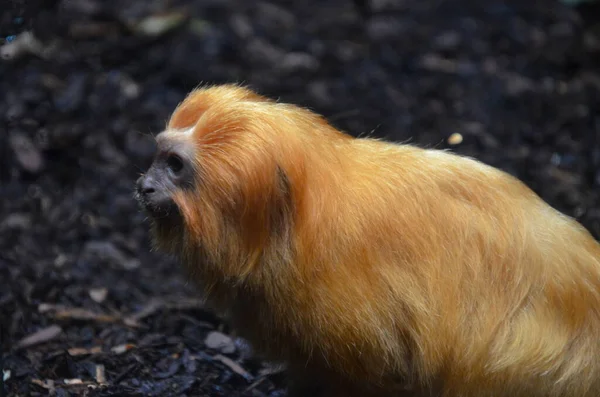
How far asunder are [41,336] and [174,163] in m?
2.24

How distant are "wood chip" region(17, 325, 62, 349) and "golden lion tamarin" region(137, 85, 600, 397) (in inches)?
70.4

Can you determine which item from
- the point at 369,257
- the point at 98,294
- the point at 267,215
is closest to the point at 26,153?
the point at 98,294

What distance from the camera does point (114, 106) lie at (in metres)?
8.13

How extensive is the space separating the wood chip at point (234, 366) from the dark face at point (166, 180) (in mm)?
1709

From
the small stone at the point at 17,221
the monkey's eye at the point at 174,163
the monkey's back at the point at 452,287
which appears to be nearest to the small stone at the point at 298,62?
the small stone at the point at 17,221

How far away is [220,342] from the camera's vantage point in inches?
235

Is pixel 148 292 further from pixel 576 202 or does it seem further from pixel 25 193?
pixel 576 202

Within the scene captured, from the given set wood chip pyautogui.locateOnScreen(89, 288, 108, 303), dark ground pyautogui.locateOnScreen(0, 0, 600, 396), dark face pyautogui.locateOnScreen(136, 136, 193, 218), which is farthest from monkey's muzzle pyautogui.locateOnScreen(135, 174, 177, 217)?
wood chip pyautogui.locateOnScreen(89, 288, 108, 303)

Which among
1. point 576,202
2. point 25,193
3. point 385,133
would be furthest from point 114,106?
point 576,202

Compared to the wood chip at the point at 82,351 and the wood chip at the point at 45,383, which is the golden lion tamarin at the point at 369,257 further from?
the wood chip at the point at 82,351

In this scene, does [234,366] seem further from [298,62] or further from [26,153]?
[298,62]

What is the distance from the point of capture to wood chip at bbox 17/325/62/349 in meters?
5.73

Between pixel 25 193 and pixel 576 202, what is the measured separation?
14.9 ft

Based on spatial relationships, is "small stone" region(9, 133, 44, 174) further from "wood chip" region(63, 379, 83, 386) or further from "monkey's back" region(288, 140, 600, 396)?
"monkey's back" region(288, 140, 600, 396)
